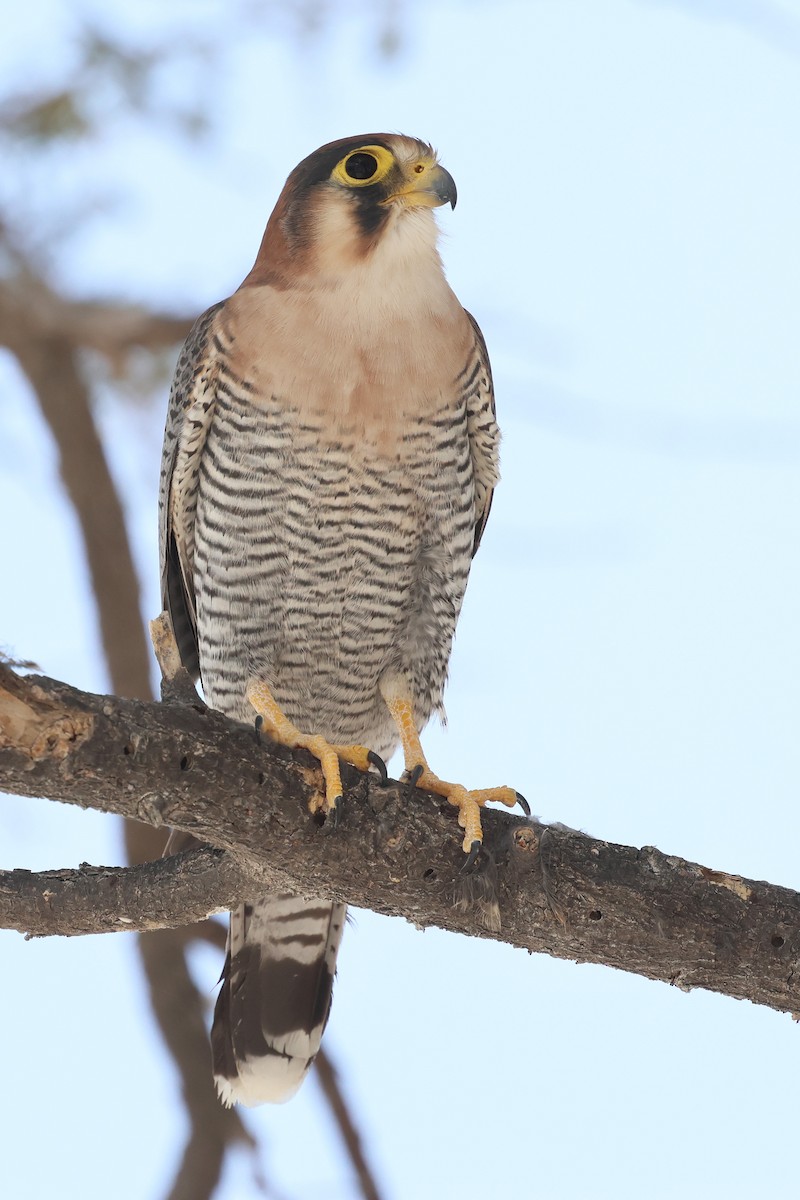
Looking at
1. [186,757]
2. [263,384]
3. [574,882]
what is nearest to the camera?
[186,757]

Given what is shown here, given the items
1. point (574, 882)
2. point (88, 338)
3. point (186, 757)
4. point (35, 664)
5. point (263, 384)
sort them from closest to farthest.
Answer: point (35, 664)
point (186, 757)
point (574, 882)
point (263, 384)
point (88, 338)

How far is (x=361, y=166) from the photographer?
12.6ft

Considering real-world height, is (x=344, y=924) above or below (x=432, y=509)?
below

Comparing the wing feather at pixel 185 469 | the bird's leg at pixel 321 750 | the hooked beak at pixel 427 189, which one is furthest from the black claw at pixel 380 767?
the hooked beak at pixel 427 189

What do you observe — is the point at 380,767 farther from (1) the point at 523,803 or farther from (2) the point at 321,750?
(1) the point at 523,803

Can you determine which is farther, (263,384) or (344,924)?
(344,924)

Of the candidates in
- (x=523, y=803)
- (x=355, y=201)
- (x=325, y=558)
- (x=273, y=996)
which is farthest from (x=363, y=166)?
(x=273, y=996)

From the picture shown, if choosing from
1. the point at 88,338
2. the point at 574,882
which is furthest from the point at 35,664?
the point at 88,338

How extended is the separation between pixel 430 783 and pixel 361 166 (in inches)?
70.3

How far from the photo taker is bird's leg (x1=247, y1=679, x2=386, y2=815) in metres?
2.90

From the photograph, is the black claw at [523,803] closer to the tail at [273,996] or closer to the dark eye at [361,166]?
the tail at [273,996]

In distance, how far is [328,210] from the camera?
379 cm

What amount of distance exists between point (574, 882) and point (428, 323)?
1.62 meters

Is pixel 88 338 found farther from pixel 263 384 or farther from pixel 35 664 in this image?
pixel 35 664
